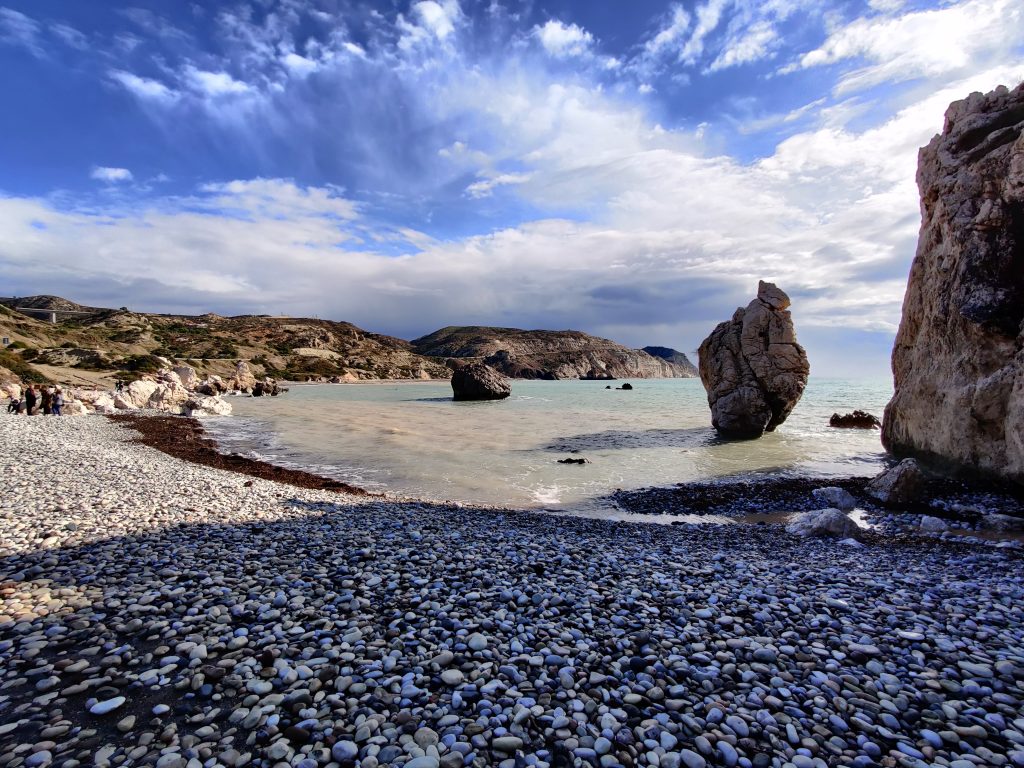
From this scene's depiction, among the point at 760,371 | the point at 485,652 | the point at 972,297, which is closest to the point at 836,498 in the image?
the point at 972,297

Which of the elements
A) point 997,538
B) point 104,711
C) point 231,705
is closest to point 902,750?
point 231,705

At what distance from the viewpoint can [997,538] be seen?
1159 cm

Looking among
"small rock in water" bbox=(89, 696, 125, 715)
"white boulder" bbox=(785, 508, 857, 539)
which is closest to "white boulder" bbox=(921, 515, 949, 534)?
"white boulder" bbox=(785, 508, 857, 539)

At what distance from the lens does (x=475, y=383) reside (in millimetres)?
67938

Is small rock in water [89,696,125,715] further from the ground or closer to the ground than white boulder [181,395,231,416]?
further from the ground

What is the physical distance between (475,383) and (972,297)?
55.6m

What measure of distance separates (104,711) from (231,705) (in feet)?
3.25

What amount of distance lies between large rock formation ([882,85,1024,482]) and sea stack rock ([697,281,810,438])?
10.2 meters

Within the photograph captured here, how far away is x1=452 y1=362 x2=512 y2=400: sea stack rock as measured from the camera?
67875 millimetres

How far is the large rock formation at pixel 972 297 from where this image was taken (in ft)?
Answer: 49.9

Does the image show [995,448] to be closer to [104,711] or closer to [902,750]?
[902,750]

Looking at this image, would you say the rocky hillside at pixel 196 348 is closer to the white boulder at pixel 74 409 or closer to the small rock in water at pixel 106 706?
the white boulder at pixel 74 409

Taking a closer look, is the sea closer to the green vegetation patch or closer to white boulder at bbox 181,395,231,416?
white boulder at bbox 181,395,231,416

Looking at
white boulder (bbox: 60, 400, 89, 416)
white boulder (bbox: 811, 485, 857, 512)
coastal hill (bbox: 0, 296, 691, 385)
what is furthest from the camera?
coastal hill (bbox: 0, 296, 691, 385)
